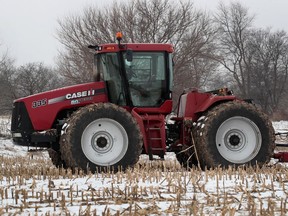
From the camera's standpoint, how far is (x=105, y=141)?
292 inches

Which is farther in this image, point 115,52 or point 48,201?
point 115,52

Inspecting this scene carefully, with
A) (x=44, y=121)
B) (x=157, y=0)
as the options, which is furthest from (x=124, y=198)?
(x=157, y=0)

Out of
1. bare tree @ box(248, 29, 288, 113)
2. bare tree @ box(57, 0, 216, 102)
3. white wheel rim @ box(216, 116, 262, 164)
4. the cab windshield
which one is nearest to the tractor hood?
the cab windshield

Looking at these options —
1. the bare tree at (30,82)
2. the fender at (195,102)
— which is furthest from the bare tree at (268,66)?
the fender at (195,102)

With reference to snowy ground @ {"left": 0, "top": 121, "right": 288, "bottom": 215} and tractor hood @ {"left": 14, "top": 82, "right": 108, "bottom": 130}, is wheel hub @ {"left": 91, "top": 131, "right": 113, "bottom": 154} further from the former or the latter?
snowy ground @ {"left": 0, "top": 121, "right": 288, "bottom": 215}

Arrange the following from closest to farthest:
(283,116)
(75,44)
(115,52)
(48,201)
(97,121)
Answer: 1. (48,201)
2. (97,121)
3. (115,52)
4. (75,44)
5. (283,116)

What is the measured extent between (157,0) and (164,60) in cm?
2194

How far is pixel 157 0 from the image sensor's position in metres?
29.3

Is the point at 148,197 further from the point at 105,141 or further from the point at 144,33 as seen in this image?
the point at 144,33

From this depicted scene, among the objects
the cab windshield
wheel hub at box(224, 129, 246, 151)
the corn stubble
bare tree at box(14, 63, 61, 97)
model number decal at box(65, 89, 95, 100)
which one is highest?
bare tree at box(14, 63, 61, 97)

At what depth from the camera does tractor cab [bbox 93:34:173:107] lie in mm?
8039

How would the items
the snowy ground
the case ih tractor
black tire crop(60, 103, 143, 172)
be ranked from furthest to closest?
the case ih tractor
black tire crop(60, 103, 143, 172)
the snowy ground

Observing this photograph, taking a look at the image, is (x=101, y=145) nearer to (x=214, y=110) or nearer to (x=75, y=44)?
(x=214, y=110)

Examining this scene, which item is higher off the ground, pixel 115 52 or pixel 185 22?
pixel 185 22
